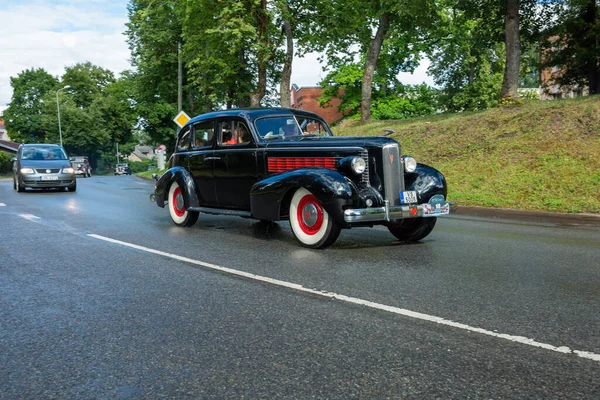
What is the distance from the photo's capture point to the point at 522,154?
50.5 feet

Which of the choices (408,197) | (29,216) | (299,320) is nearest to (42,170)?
(29,216)

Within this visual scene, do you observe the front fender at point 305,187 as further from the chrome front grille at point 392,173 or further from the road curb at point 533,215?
the road curb at point 533,215

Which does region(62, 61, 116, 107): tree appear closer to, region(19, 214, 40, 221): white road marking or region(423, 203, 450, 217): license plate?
region(19, 214, 40, 221): white road marking

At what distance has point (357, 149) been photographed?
7.35m

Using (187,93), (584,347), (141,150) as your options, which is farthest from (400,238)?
(141,150)

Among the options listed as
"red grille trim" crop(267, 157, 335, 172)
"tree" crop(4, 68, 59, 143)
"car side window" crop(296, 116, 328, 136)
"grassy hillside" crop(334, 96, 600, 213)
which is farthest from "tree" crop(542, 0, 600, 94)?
"tree" crop(4, 68, 59, 143)

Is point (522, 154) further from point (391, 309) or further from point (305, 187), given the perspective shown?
point (391, 309)

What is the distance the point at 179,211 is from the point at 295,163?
3.16m

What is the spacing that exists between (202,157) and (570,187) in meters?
8.53

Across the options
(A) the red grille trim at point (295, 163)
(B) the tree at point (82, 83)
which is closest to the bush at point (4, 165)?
(B) the tree at point (82, 83)

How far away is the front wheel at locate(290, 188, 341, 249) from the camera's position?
726 centimetres

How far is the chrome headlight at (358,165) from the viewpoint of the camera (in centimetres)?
713

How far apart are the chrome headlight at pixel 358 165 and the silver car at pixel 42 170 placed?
1579 centimetres

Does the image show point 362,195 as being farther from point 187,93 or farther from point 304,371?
point 187,93
